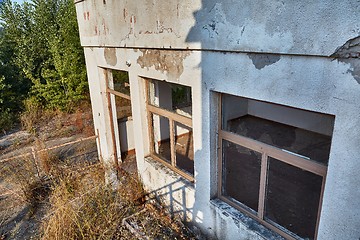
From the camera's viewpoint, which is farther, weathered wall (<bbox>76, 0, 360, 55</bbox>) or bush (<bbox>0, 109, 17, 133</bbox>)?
bush (<bbox>0, 109, 17, 133</bbox>)

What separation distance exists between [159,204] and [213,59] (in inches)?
120

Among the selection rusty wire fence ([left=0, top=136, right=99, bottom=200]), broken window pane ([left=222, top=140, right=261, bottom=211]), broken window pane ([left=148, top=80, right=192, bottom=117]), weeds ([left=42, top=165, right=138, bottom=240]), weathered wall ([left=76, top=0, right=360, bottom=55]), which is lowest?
rusty wire fence ([left=0, top=136, right=99, bottom=200])

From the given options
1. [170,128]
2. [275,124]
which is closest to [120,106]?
[170,128]

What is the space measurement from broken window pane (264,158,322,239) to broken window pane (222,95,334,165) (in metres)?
0.45

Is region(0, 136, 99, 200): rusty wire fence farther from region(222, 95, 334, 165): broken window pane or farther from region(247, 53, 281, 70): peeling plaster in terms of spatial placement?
region(247, 53, 281, 70): peeling plaster

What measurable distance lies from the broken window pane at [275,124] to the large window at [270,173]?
1 centimetres

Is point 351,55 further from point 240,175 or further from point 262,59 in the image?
point 240,175

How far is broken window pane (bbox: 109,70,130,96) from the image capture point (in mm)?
5434

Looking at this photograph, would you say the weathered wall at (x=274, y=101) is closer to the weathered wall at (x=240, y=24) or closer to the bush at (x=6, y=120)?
the weathered wall at (x=240, y=24)

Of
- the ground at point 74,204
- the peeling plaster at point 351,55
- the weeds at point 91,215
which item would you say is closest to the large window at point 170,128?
the ground at point 74,204

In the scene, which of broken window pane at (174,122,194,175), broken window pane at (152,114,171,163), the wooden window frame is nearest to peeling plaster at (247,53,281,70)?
broken window pane at (174,122,194,175)

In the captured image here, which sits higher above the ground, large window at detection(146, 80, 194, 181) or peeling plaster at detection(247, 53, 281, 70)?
peeling plaster at detection(247, 53, 281, 70)

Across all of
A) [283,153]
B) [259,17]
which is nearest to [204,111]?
[283,153]

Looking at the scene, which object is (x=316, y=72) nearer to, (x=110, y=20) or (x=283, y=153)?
(x=283, y=153)
